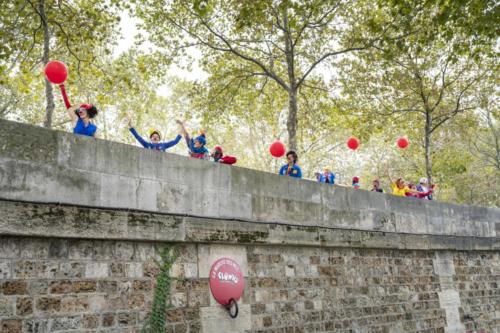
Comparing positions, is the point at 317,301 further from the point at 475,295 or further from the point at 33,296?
the point at 475,295

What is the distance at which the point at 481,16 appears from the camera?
791 centimetres

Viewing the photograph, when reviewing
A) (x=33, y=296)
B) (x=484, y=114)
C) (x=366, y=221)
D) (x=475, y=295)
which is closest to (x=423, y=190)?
(x=475, y=295)

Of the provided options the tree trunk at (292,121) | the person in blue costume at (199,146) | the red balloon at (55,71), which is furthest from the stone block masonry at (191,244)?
the tree trunk at (292,121)

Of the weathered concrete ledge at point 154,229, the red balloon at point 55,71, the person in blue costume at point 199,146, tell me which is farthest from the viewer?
the person in blue costume at point 199,146

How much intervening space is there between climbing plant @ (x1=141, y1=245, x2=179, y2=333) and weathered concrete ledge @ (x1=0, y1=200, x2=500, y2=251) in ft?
0.53

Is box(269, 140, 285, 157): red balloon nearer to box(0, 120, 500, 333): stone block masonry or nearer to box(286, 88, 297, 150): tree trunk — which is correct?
box(0, 120, 500, 333): stone block masonry

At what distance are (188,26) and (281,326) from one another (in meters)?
9.33

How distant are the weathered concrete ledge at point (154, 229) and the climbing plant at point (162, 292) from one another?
16cm

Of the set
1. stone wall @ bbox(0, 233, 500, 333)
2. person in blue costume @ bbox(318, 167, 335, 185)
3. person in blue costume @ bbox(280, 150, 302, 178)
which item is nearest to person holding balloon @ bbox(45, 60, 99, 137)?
stone wall @ bbox(0, 233, 500, 333)

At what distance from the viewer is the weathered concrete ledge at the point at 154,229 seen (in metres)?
4.32

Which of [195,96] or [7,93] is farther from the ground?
[7,93]

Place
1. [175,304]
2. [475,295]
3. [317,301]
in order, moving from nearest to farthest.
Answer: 1. [175,304]
2. [317,301]
3. [475,295]

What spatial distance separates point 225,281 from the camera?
576 centimetres

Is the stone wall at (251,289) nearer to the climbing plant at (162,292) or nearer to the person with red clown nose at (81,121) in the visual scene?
the climbing plant at (162,292)
